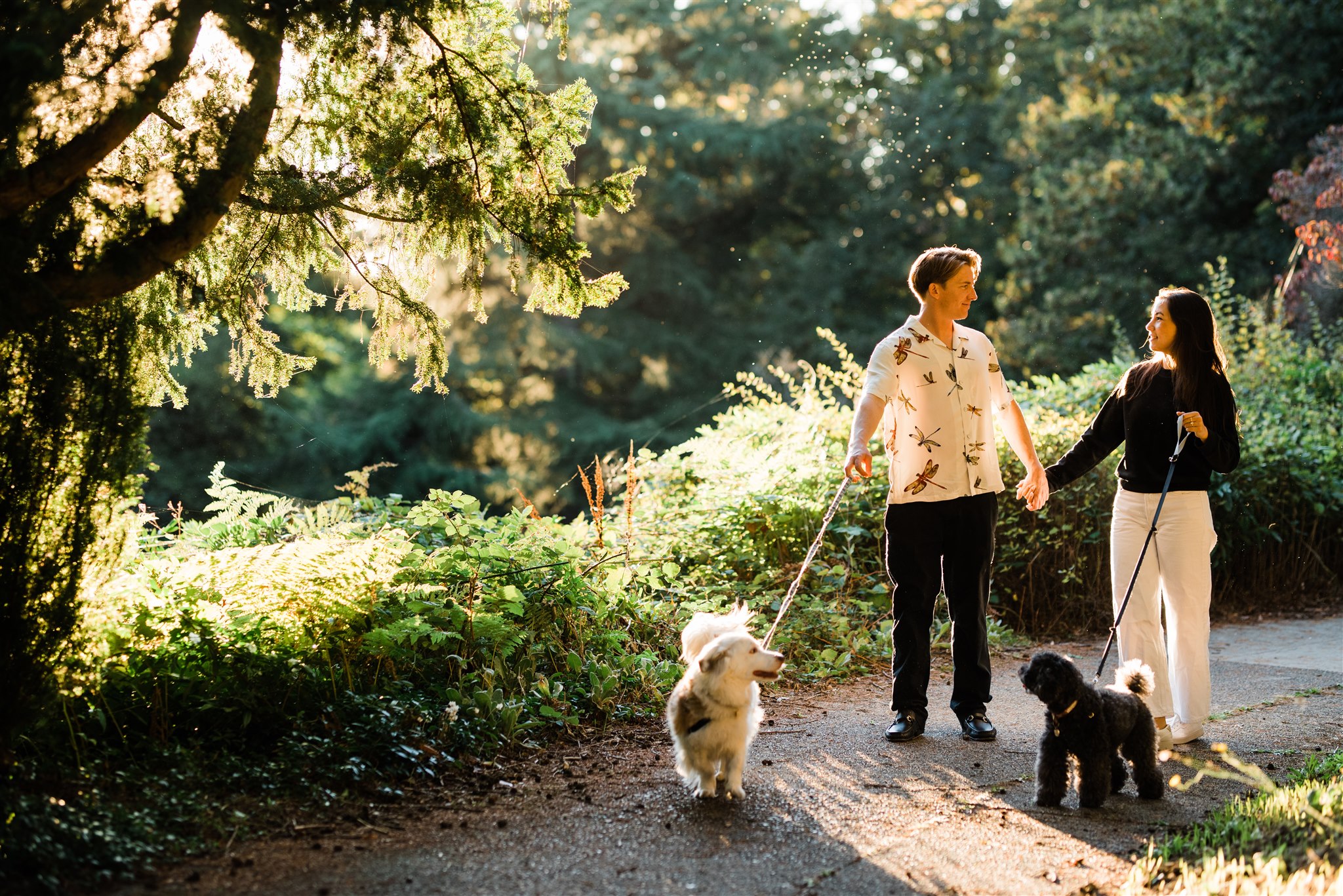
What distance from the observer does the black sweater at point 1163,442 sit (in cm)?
443

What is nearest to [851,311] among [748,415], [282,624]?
[748,415]

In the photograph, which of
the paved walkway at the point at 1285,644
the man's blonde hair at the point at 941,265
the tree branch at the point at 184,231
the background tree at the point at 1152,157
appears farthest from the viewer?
the background tree at the point at 1152,157

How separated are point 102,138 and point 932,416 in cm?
333

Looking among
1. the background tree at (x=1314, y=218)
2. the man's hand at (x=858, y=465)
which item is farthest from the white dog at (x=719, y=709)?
the background tree at (x=1314, y=218)

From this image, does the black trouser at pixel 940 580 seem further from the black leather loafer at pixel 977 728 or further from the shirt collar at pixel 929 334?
the shirt collar at pixel 929 334

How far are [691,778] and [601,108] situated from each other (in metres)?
19.8

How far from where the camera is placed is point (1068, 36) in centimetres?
2197

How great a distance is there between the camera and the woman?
445 cm

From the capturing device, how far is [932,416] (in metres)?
4.64

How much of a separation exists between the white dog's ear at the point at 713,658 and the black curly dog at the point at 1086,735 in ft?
3.37

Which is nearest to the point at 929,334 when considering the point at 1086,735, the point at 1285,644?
the point at 1086,735

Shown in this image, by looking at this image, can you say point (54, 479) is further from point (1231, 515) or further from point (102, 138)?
point (1231, 515)

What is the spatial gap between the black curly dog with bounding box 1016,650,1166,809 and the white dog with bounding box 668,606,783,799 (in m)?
0.94

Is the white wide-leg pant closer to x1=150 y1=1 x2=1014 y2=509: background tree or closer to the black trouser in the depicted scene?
the black trouser
